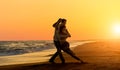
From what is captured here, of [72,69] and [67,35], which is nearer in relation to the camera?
[72,69]

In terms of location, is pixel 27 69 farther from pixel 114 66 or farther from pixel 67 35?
pixel 114 66

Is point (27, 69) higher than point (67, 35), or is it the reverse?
point (67, 35)

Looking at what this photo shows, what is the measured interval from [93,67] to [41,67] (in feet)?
8.14

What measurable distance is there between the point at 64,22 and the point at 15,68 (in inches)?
125

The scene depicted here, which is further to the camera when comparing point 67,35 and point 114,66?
point 67,35

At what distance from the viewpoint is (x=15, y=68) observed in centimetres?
1702

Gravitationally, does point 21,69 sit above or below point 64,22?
below

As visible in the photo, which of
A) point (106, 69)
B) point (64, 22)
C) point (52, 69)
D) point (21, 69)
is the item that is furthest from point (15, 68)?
point (106, 69)

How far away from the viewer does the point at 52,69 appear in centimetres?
1619

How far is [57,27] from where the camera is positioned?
58.0 ft

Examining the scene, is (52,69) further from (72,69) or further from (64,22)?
(64,22)

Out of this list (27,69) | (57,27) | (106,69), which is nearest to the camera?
(106,69)

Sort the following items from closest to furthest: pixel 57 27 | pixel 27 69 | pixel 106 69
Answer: pixel 106 69, pixel 27 69, pixel 57 27

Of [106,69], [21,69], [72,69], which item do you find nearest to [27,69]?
[21,69]
